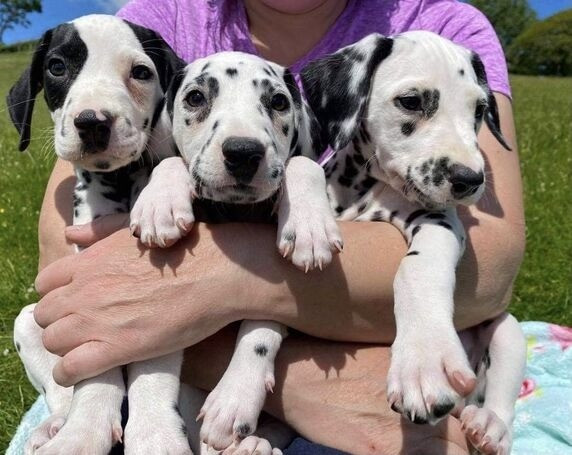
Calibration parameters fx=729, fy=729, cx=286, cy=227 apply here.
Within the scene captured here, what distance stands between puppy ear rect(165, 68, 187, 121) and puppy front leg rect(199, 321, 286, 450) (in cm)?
109

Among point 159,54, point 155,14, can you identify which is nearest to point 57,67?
point 159,54

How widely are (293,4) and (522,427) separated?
2806 millimetres

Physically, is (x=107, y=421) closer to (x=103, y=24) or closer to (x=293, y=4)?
(x=103, y=24)

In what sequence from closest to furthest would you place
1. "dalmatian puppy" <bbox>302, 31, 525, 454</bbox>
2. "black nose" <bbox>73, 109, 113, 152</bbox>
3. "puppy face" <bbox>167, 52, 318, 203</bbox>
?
"dalmatian puppy" <bbox>302, 31, 525, 454</bbox>
"puppy face" <bbox>167, 52, 318, 203</bbox>
"black nose" <bbox>73, 109, 113, 152</bbox>

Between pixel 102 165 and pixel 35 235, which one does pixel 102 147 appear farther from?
pixel 35 235

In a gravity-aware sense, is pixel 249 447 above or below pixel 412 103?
below

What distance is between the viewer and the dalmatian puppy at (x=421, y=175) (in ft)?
8.63

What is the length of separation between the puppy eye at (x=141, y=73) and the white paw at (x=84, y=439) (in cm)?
150

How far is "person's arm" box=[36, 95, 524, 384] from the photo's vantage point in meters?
2.98

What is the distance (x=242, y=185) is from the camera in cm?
276

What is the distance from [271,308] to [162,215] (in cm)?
61

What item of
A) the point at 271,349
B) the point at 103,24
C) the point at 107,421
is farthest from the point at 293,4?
the point at 107,421

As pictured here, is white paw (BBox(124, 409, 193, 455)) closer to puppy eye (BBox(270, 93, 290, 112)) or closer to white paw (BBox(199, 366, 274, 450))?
white paw (BBox(199, 366, 274, 450))

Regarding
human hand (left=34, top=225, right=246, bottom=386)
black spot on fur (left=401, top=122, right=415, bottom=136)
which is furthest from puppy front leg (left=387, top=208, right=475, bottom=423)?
human hand (left=34, top=225, right=246, bottom=386)
